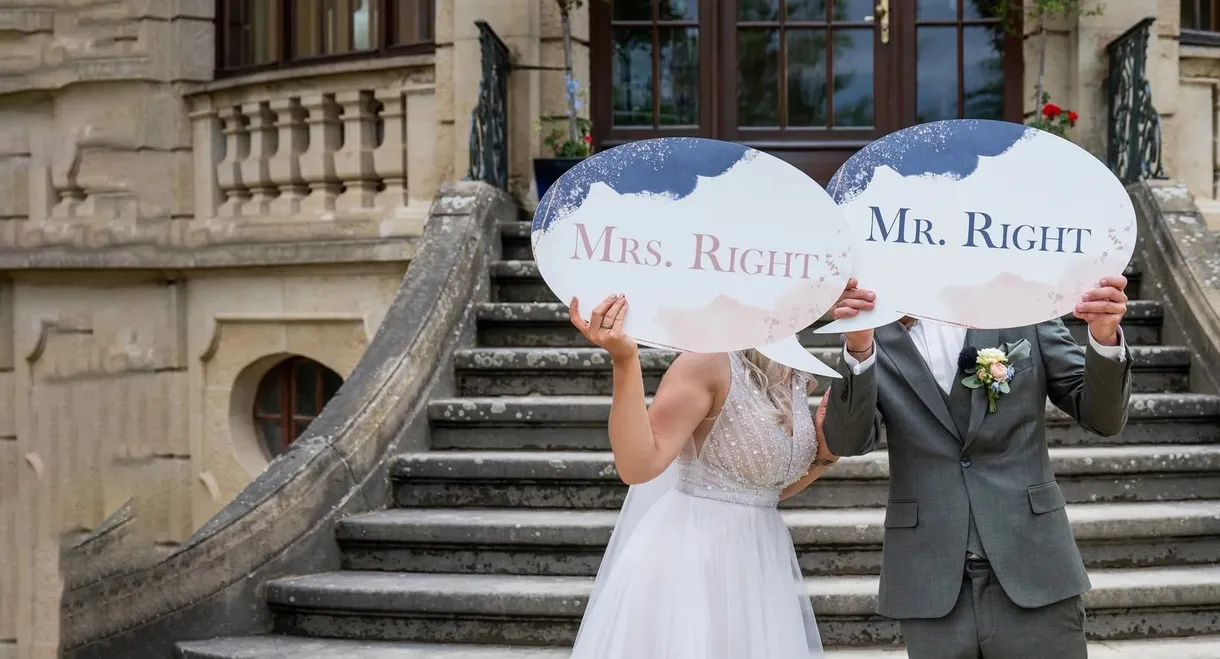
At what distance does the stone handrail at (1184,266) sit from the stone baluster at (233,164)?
4891mm

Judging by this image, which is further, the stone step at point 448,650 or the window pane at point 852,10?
the window pane at point 852,10

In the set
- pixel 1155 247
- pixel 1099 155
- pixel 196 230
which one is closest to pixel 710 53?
pixel 1099 155

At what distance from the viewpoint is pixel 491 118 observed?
5.97 metres

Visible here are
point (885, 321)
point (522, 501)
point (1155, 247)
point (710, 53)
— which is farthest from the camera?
point (710, 53)

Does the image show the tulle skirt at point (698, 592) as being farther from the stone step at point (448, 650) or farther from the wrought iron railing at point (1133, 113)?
the wrought iron railing at point (1133, 113)

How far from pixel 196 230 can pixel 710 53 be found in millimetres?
3248

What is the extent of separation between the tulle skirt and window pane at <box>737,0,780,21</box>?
490cm

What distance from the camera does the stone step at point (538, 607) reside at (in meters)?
3.87

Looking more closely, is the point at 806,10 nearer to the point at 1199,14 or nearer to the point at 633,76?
the point at 633,76

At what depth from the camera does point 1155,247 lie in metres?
5.51

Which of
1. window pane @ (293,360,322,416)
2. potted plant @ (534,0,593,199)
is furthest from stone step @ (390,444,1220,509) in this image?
window pane @ (293,360,322,416)

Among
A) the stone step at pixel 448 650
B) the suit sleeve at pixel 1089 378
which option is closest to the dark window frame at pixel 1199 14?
the stone step at pixel 448 650

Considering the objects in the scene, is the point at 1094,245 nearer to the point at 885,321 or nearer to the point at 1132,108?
the point at 885,321

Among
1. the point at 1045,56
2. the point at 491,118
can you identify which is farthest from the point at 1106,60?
the point at 491,118
